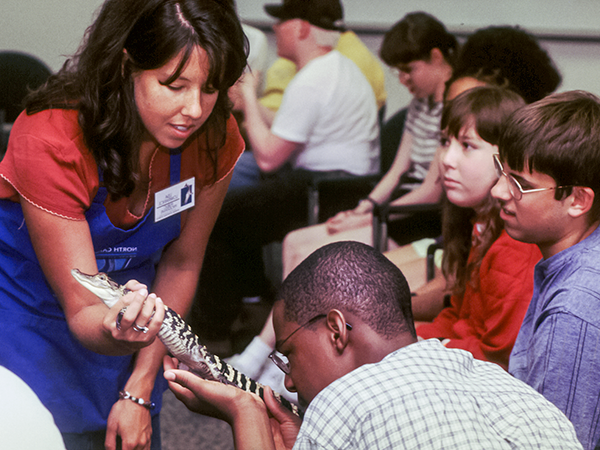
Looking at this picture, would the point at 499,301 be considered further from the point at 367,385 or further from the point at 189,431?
the point at 189,431

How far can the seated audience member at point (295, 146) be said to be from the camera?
246 cm

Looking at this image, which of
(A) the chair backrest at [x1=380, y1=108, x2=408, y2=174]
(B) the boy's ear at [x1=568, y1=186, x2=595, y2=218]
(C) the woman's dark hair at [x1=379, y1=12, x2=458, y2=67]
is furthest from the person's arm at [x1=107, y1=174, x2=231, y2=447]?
(A) the chair backrest at [x1=380, y1=108, x2=408, y2=174]

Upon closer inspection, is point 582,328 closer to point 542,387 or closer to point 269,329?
point 542,387

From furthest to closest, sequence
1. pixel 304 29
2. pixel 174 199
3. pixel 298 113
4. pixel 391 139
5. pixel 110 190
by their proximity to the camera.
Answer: pixel 391 139 → pixel 304 29 → pixel 298 113 → pixel 174 199 → pixel 110 190

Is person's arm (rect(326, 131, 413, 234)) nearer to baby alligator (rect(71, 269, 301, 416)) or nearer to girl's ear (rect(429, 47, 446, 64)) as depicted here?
girl's ear (rect(429, 47, 446, 64))

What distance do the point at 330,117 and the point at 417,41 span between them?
1.58 ft

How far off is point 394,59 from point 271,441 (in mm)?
1987

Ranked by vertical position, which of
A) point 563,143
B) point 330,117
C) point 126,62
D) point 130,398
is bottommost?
point 130,398

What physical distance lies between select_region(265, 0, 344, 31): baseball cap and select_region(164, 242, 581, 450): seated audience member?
1871mm

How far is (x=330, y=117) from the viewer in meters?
2.48

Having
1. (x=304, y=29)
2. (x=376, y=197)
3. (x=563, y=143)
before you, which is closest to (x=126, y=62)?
(x=563, y=143)

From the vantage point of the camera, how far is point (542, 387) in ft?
3.54

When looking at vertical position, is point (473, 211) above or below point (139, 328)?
below

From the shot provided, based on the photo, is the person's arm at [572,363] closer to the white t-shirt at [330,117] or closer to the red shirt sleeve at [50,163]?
the red shirt sleeve at [50,163]
